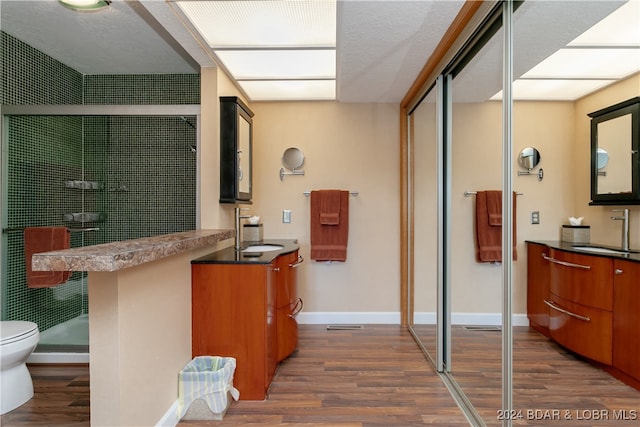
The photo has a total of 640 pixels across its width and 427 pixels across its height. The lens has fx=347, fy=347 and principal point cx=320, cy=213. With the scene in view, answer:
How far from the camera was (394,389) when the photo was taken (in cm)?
226

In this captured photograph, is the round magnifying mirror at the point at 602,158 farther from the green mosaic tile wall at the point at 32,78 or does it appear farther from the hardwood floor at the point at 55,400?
the green mosaic tile wall at the point at 32,78

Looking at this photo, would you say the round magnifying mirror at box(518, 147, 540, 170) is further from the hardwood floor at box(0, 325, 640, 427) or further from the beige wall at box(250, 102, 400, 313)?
the beige wall at box(250, 102, 400, 313)

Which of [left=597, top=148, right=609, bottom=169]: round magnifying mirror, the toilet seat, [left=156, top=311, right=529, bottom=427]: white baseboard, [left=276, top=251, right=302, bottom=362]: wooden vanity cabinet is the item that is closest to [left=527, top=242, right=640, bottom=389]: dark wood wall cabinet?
[left=597, top=148, right=609, bottom=169]: round magnifying mirror

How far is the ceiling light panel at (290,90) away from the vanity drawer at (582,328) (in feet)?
7.92

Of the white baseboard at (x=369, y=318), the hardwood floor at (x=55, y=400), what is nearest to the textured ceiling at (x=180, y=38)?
the white baseboard at (x=369, y=318)

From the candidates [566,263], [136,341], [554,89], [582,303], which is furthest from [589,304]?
[136,341]

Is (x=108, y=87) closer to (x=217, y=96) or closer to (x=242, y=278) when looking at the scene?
(x=217, y=96)

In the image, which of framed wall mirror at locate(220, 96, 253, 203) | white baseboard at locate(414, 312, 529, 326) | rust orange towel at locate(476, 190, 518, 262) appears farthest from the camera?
framed wall mirror at locate(220, 96, 253, 203)

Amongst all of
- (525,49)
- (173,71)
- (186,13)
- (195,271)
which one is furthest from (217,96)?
(525,49)

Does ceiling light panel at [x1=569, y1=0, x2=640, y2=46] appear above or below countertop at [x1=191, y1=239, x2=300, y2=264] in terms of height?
above

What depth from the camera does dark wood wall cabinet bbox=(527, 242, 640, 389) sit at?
103 centimetres

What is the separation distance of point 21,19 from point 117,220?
1699 mm

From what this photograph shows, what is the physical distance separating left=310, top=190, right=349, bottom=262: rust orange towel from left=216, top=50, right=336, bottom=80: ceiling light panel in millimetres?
1106

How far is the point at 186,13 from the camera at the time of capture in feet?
6.58
